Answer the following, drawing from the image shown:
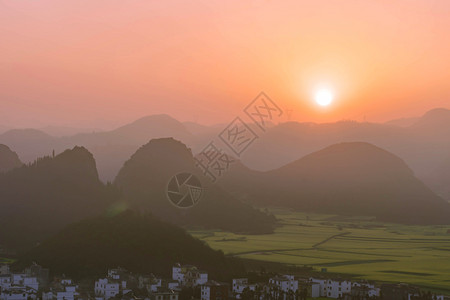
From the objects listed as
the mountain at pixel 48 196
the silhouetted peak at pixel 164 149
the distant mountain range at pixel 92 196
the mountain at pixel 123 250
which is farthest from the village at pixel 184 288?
the silhouetted peak at pixel 164 149

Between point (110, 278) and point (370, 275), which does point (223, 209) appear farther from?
point (110, 278)

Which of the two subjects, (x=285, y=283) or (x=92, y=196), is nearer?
(x=285, y=283)

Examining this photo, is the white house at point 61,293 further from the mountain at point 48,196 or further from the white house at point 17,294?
the mountain at point 48,196

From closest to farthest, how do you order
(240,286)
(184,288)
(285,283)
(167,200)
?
(184,288) < (240,286) < (285,283) < (167,200)

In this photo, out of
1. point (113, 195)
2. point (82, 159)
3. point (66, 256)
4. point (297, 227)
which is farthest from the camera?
point (297, 227)

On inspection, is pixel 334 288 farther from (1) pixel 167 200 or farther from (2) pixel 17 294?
(1) pixel 167 200

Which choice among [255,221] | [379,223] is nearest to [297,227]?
[255,221]

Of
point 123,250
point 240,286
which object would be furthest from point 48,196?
point 240,286
